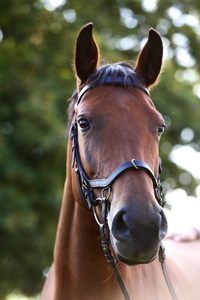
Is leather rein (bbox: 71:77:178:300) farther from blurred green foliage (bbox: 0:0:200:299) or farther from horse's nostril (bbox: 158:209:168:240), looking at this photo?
blurred green foliage (bbox: 0:0:200:299)

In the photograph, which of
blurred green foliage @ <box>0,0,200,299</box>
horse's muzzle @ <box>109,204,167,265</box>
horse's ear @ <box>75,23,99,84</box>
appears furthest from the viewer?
blurred green foliage @ <box>0,0,200,299</box>

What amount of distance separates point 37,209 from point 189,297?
5.95m

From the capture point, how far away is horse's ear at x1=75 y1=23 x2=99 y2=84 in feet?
10.7

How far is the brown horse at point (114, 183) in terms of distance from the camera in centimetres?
241

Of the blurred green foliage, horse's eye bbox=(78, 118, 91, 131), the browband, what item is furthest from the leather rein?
→ the blurred green foliage

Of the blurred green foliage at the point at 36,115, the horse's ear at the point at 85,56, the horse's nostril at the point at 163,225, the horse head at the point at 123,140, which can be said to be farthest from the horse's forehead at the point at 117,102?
the blurred green foliage at the point at 36,115

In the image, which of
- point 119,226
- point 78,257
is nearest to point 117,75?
point 119,226

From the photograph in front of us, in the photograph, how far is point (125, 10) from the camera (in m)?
12.4

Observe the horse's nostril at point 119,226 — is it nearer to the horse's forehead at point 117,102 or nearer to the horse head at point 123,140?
the horse head at point 123,140

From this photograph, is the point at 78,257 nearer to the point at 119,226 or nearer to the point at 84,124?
the point at 119,226

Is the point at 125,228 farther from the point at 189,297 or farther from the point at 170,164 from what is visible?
the point at 170,164

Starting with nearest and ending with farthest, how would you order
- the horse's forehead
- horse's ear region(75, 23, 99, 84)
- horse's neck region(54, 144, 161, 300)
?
the horse's forehead
horse's neck region(54, 144, 161, 300)
horse's ear region(75, 23, 99, 84)

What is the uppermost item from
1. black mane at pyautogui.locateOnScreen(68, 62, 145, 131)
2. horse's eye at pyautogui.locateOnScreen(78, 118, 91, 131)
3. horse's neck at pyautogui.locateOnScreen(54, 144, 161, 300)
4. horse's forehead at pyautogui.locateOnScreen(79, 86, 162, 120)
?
black mane at pyautogui.locateOnScreen(68, 62, 145, 131)

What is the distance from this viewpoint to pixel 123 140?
8.81ft
